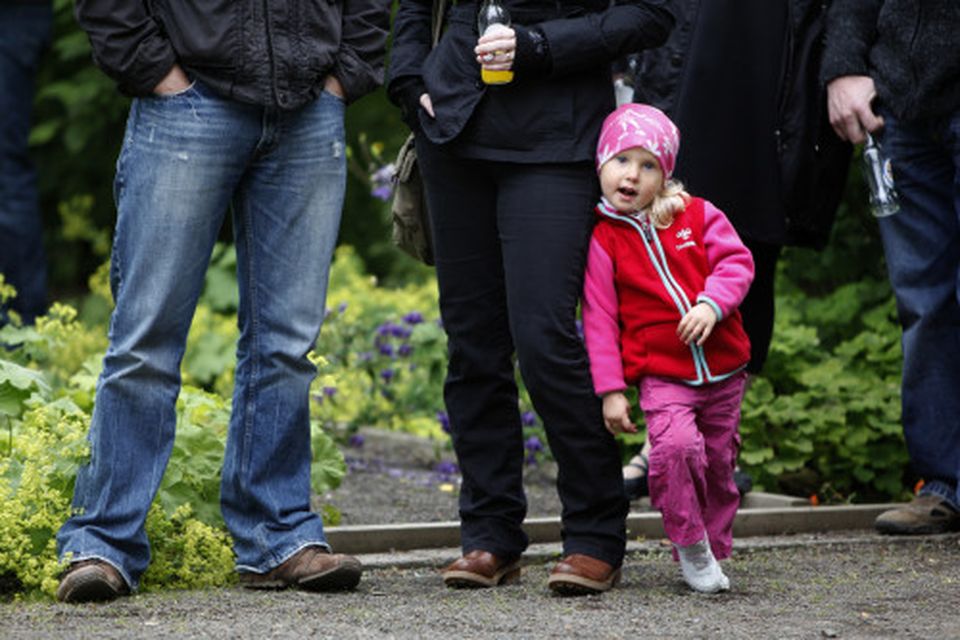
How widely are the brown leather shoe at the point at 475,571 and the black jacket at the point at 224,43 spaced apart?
1.25 m

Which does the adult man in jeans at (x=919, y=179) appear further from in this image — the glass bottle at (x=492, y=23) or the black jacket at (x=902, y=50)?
the glass bottle at (x=492, y=23)

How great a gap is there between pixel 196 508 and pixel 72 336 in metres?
3.72

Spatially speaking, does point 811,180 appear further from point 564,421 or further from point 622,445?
point 622,445

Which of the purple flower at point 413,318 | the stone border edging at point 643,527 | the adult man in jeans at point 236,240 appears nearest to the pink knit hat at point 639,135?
the adult man in jeans at point 236,240

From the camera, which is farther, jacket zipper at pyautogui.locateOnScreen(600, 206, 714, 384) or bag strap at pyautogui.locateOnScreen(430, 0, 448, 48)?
bag strap at pyautogui.locateOnScreen(430, 0, 448, 48)

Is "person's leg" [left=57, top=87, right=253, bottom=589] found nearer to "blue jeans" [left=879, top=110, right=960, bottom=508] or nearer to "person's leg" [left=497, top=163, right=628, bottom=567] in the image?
"person's leg" [left=497, top=163, right=628, bottom=567]

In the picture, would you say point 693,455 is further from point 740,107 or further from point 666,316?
point 740,107

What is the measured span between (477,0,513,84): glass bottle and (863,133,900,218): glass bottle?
151 centimetres

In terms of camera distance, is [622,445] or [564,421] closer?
[564,421]

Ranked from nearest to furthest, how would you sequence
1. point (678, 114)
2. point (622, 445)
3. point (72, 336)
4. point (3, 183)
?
point (678, 114) → point (622, 445) → point (3, 183) → point (72, 336)

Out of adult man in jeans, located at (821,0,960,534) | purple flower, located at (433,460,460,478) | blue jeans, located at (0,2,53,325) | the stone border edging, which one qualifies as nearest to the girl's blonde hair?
adult man in jeans, located at (821,0,960,534)

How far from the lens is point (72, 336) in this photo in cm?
847

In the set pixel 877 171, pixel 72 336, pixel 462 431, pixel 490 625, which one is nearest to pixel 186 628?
pixel 490 625

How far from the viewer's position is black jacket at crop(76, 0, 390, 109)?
170 inches
